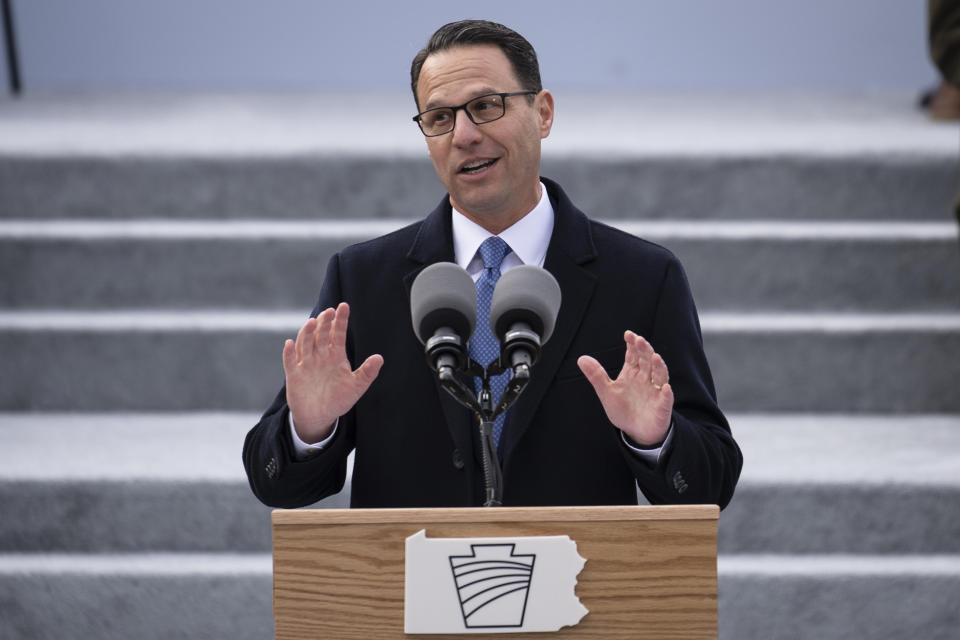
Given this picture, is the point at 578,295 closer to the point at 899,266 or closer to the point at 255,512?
the point at 255,512

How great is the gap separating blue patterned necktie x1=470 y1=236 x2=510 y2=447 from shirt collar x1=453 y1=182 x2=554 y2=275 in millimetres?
12

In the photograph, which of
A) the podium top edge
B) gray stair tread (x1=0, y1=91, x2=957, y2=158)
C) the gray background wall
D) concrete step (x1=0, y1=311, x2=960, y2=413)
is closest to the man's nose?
the podium top edge

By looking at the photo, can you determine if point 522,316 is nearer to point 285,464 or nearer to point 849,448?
point 285,464

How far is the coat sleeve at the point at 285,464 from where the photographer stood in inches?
59.9

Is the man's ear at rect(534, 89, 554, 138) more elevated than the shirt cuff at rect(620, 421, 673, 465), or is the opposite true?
the man's ear at rect(534, 89, 554, 138)

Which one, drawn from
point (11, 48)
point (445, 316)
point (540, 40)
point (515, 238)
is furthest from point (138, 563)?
point (540, 40)

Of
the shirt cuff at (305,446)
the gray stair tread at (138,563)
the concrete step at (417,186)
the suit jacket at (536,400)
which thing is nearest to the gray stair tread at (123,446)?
the gray stair tread at (138,563)

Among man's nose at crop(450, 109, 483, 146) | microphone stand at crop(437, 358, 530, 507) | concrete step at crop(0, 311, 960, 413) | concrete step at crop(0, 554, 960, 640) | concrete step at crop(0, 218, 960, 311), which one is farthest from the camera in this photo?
concrete step at crop(0, 218, 960, 311)

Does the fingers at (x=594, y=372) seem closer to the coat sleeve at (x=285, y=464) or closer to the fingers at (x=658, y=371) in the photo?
the fingers at (x=658, y=371)

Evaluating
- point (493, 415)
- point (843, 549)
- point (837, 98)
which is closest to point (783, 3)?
point (837, 98)

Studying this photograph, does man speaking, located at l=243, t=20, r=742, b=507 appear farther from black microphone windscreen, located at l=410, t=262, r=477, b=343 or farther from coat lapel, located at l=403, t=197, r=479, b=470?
black microphone windscreen, located at l=410, t=262, r=477, b=343

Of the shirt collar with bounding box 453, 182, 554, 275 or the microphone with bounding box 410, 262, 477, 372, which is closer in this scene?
the microphone with bounding box 410, 262, 477, 372

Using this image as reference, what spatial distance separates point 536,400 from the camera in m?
1.61

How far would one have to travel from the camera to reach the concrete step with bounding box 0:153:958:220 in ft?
12.3
